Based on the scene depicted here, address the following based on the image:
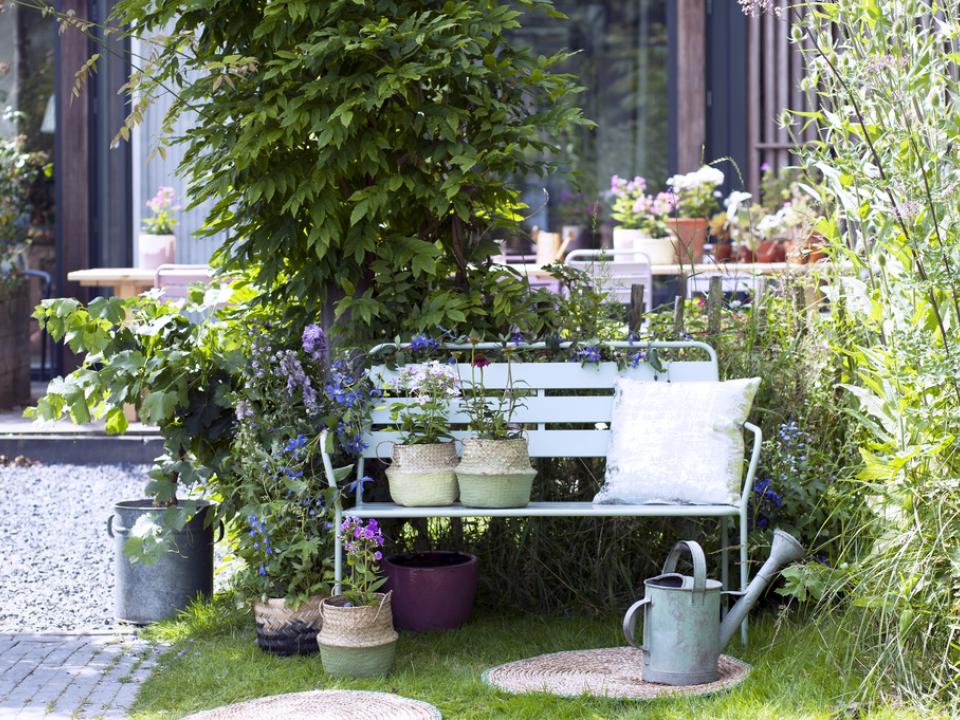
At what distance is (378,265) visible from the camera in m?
3.92

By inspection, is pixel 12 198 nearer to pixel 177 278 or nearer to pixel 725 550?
pixel 177 278

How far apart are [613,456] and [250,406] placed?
104 centimetres

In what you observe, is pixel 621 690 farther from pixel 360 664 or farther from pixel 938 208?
pixel 938 208

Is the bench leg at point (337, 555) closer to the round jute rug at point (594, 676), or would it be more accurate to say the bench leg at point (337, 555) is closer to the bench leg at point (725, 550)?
the round jute rug at point (594, 676)

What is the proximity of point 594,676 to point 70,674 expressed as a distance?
55.9 inches

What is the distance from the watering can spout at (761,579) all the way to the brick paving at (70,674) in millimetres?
1529

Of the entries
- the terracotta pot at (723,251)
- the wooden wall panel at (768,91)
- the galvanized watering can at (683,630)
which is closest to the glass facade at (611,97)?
the wooden wall panel at (768,91)

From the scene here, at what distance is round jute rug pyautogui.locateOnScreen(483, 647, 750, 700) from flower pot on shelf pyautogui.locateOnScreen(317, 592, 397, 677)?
28 centimetres

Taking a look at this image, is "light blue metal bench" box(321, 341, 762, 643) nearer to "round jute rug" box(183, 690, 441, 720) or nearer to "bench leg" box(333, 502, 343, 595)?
"bench leg" box(333, 502, 343, 595)

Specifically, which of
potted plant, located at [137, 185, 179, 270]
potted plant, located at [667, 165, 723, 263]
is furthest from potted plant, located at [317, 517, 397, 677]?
potted plant, located at [137, 185, 179, 270]

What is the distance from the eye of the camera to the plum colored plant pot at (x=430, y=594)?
12.5 ft

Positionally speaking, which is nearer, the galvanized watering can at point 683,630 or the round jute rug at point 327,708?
the round jute rug at point 327,708

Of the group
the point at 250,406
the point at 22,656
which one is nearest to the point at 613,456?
the point at 250,406

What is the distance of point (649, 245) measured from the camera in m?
6.70
